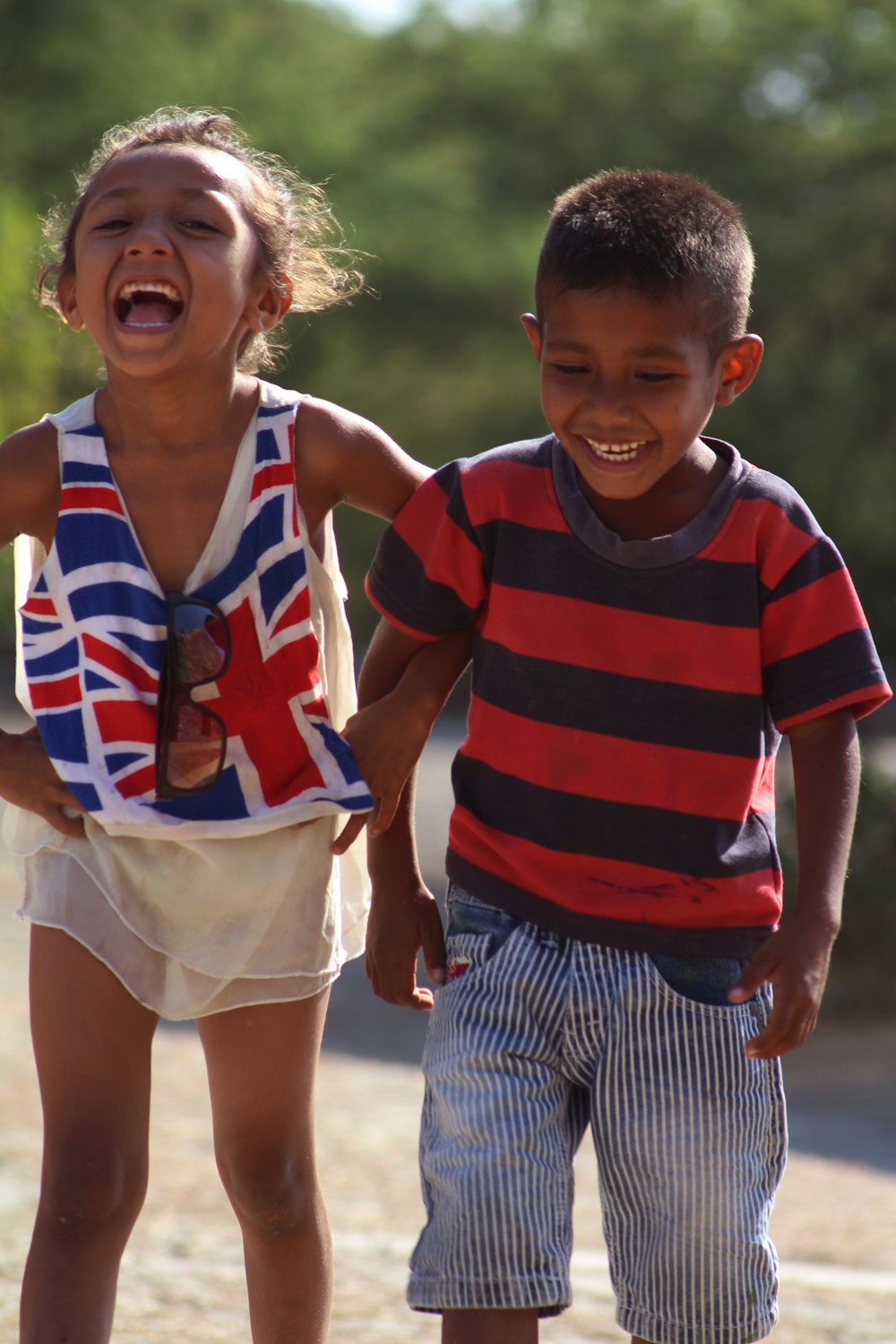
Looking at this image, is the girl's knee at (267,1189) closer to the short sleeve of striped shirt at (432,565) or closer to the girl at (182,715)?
the girl at (182,715)

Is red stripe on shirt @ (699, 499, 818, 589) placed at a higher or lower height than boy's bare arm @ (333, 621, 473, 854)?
higher

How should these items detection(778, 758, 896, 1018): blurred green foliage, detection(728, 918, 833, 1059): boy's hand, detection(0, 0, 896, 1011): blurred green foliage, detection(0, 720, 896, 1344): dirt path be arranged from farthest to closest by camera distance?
1. detection(0, 0, 896, 1011): blurred green foliage
2. detection(778, 758, 896, 1018): blurred green foliage
3. detection(0, 720, 896, 1344): dirt path
4. detection(728, 918, 833, 1059): boy's hand

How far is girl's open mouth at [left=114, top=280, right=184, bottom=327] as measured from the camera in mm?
2316

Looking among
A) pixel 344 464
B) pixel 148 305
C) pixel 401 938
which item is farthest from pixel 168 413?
pixel 401 938

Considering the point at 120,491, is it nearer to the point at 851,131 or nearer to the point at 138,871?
the point at 138,871

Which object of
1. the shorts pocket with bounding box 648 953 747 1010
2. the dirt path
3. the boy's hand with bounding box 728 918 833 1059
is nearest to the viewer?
Answer: the boy's hand with bounding box 728 918 833 1059

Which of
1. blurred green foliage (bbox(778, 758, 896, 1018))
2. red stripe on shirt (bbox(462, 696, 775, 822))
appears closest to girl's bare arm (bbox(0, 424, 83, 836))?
red stripe on shirt (bbox(462, 696, 775, 822))

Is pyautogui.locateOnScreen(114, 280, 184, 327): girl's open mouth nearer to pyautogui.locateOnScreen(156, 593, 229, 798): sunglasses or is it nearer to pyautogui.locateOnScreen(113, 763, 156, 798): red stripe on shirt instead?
pyautogui.locateOnScreen(156, 593, 229, 798): sunglasses

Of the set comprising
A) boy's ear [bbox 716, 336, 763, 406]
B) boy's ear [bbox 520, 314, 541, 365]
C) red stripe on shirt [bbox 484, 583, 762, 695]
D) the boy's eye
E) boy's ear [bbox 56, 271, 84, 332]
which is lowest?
red stripe on shirt [bbox 484, 583, 762, 695]

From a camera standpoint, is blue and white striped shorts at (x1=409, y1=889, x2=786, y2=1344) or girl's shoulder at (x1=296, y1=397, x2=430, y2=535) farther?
girl's shoulder at (x1=296, y1=397, x2=430, y2=535)

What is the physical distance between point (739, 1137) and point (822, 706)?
0.55 m

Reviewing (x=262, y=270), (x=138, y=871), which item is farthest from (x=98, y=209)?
(x=138, y=871)

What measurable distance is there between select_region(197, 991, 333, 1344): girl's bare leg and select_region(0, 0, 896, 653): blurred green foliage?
4530 millimetres

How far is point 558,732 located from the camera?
225cm
